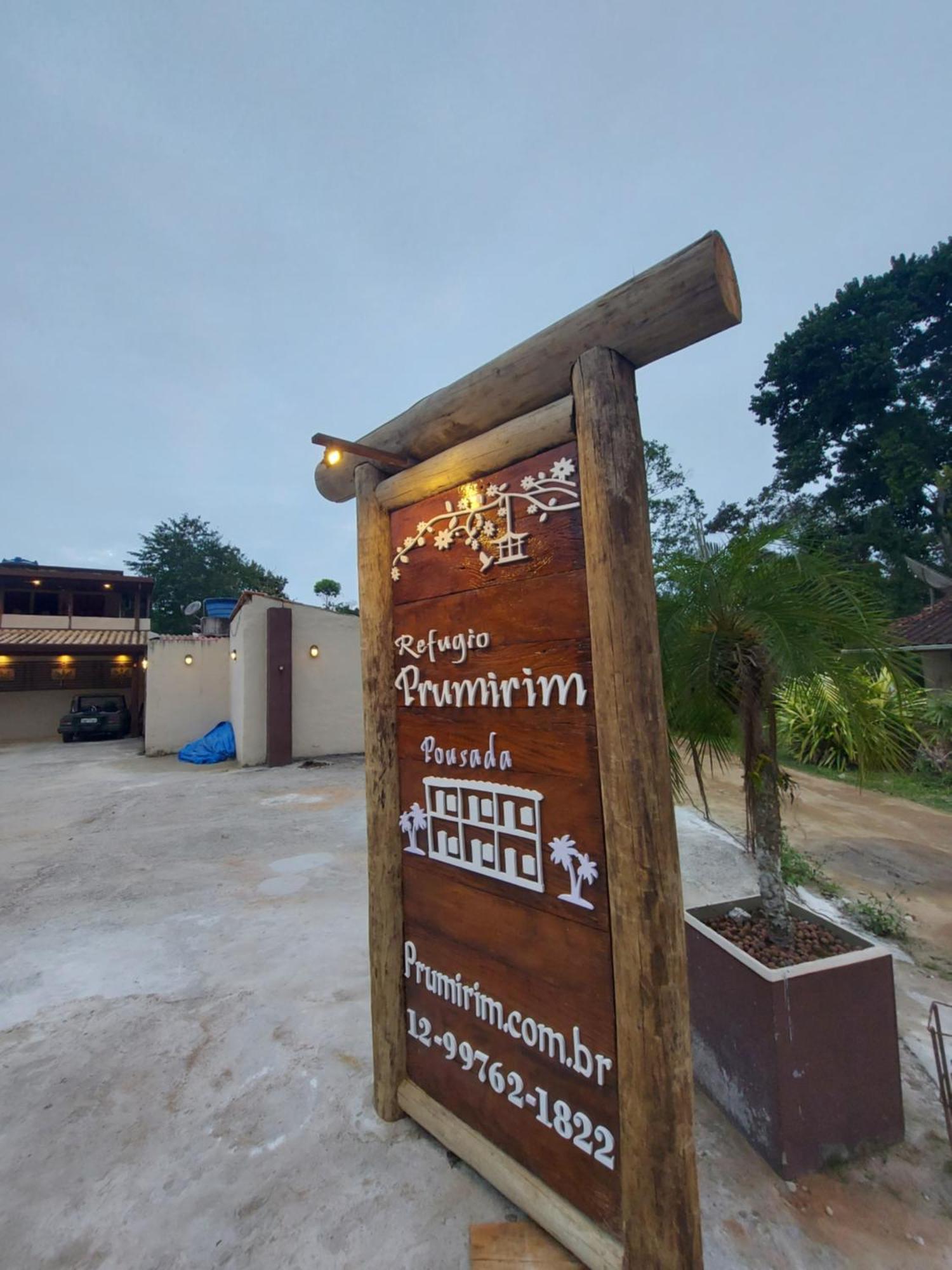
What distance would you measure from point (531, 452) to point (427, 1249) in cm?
222

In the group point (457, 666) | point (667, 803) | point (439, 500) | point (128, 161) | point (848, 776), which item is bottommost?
point (848, 776)

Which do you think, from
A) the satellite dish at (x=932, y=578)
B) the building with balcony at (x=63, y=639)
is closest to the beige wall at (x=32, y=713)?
the building with balcony at (x=63, y=639)

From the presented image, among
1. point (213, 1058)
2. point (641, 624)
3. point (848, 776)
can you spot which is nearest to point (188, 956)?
point (213, 1058)

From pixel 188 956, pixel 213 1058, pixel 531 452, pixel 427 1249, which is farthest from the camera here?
pixel 188 956

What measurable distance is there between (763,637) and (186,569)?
31.9 m

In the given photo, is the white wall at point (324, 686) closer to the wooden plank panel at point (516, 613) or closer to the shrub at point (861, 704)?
the wooden plank panel at point (516, 613)

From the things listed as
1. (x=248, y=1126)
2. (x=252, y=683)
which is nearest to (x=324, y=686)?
(x=252, y=683)

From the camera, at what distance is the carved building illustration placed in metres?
1.49

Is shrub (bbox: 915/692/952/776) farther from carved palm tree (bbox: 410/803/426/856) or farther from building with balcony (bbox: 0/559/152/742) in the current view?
Result: building with balcony (bbox: 0/559/152/742)

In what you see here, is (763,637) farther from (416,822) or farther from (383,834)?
(383,834)

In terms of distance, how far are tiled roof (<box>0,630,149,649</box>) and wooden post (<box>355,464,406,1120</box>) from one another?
17341 millimetres

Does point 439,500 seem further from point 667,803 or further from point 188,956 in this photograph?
point 188,956

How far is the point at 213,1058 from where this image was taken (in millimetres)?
2215

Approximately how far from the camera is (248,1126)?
1873 mm
